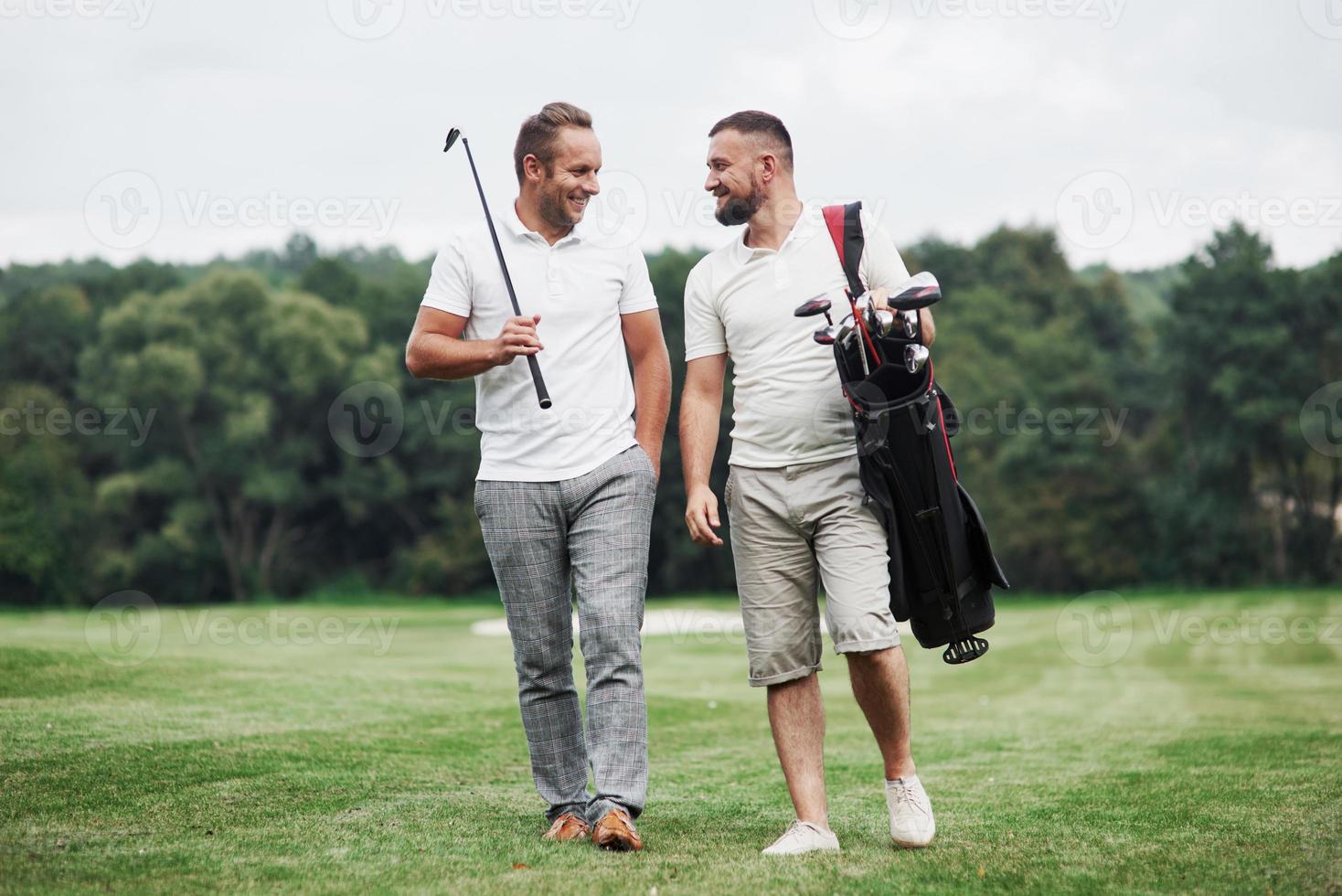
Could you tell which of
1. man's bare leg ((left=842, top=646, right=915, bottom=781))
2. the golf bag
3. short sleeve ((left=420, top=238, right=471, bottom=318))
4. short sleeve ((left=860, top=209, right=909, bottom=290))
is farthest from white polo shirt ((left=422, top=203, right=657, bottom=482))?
man's bare leg ((left=842, top=646, right=915, bottom=781))

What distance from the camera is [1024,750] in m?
8.16

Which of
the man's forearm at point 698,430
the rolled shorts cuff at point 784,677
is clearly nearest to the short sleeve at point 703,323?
the man's forearm at point 698,430

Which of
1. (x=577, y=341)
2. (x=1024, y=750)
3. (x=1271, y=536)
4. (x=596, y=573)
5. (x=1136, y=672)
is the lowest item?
(x=1271, y=536)

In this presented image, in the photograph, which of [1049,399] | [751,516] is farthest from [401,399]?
[751,516]

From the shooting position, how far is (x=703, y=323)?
499cm

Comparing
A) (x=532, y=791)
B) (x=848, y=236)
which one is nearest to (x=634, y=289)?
(x=848, y=236)

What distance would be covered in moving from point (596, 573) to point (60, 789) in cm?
223

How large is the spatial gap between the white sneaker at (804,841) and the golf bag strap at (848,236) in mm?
1863

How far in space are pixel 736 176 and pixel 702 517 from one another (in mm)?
1251

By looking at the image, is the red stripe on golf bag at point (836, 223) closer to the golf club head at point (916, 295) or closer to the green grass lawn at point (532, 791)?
the golf club head at point (916, 295)

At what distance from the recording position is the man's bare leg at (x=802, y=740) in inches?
184

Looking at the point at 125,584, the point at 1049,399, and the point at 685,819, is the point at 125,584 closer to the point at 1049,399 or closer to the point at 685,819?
the point at 1049,399

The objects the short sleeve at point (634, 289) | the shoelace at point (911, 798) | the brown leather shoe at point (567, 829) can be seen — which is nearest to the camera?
the shoelace at point (911, 798)

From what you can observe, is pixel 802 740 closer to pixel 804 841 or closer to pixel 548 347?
pixel 804 841
